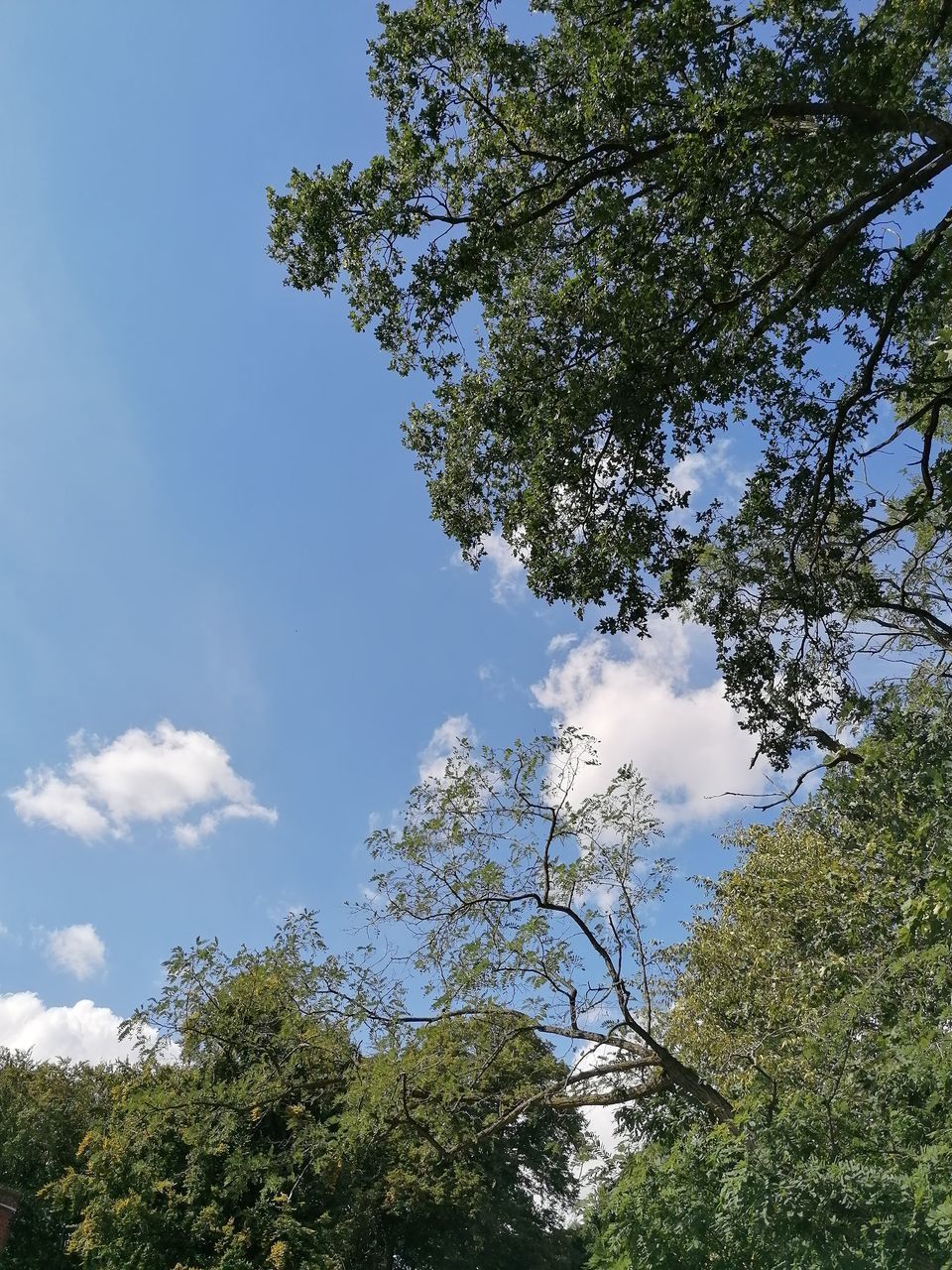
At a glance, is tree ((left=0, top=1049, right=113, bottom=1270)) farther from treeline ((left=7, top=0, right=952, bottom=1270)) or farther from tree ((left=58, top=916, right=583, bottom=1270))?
treeline ((left=7, top=0, right=952, bottom=1270))

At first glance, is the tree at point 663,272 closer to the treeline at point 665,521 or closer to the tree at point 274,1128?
the treeline at point 665,521

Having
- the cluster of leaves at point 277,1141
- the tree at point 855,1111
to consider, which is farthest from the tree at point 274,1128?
the tree at point 855,1111

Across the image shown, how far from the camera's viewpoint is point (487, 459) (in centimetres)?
916

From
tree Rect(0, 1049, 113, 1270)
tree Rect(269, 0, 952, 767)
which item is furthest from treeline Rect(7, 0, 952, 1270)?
tree Rect(0, 1049, 113, 1270)

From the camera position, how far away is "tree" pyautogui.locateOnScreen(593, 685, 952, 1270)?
7.13 metres

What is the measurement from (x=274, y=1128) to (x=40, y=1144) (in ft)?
22.8

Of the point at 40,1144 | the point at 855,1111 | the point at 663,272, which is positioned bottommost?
the point at 40,1144

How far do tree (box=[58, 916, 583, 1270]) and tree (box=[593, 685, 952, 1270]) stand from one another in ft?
8.36

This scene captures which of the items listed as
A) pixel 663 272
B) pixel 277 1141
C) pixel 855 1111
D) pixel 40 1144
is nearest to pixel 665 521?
pixel 663 272

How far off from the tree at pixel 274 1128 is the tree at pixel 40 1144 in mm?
797

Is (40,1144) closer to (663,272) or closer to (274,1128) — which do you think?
(274,1128)

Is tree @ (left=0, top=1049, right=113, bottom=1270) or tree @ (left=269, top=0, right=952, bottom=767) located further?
tree @ (left=0, top=1049, right=113, bottom=1270)

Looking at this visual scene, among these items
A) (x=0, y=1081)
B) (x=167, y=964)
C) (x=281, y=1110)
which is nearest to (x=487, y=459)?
(x=167, y=964)

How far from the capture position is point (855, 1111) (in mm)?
10133
